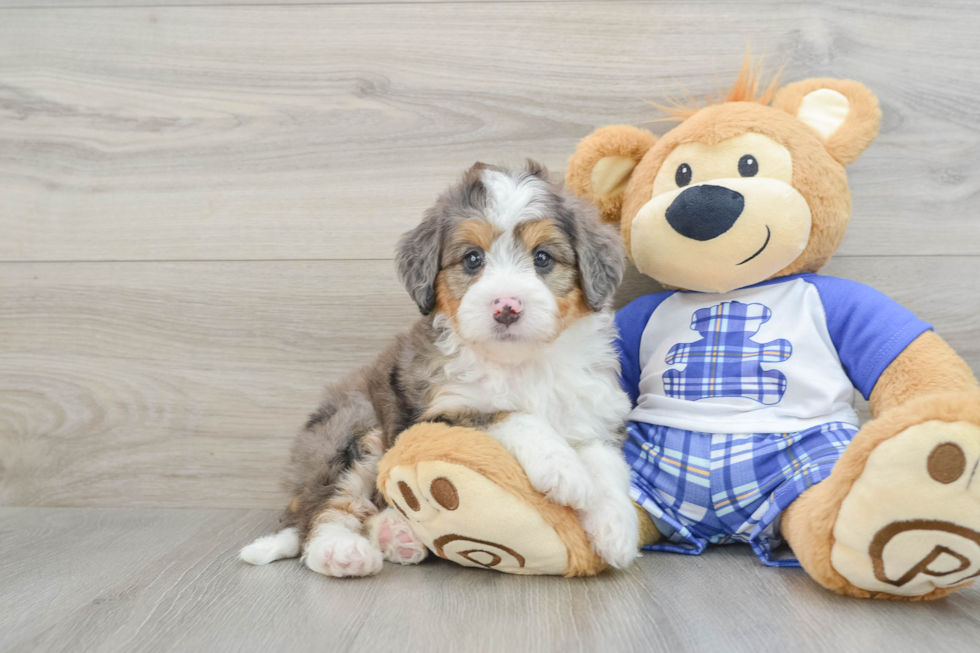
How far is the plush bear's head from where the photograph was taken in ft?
5.53

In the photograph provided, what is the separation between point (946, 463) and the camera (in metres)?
1.22

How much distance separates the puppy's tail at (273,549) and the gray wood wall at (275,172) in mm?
541

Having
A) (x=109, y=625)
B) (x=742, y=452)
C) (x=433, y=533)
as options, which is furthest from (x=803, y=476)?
(x=109, y=625)

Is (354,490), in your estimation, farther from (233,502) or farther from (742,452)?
(742,452)

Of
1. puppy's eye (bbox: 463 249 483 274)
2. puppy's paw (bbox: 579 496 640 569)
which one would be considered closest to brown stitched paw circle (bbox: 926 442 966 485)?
puppy's paw (bbox: 579 496 640 569)

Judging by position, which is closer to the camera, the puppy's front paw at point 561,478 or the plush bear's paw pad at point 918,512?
the plush bear's paw pad at point 918,512

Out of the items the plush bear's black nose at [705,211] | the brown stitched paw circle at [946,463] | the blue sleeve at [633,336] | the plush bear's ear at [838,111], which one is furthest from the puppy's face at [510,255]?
the brown stitched paw circle at [946,463]

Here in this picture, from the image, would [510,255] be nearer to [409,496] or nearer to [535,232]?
[535,232]

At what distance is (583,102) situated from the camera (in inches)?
86.1

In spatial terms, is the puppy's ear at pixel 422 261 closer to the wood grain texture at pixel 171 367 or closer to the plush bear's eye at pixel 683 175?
the wood grain texture at pixel 171 367

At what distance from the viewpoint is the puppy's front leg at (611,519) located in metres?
1.51

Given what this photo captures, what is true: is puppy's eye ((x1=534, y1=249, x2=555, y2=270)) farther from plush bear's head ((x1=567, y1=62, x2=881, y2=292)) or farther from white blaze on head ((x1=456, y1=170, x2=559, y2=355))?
plush bear's head ((x1=567, y1=62, x2=881, y2=292))

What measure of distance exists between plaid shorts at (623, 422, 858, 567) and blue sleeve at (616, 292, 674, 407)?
207mm

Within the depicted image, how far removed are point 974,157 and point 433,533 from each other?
1.92 m
